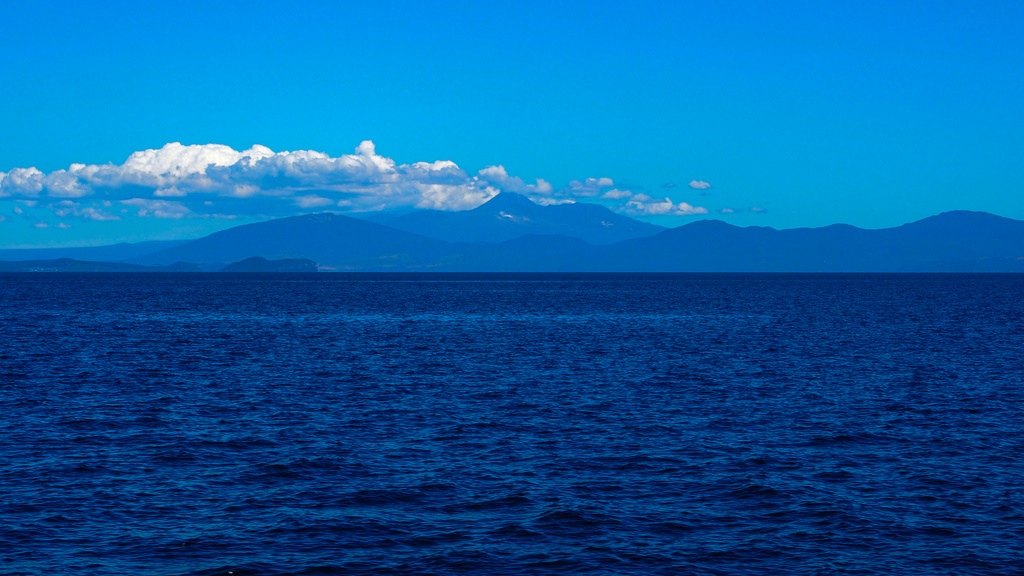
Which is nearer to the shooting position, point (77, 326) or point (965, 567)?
point (965, 567)

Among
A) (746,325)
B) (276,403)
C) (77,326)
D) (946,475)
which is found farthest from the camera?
(746,325)

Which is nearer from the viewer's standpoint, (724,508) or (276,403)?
(724,508)

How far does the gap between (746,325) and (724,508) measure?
8051cm

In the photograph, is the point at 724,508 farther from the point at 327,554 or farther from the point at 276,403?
the point at 276,403

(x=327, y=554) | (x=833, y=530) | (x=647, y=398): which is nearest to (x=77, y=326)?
(x=647, y=398)

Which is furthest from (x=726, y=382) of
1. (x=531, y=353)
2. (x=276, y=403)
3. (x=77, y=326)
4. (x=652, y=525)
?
(x=77, y=326)

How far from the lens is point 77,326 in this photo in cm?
9738

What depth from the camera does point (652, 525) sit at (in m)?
25.5

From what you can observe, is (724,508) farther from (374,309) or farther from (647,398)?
(374,309)

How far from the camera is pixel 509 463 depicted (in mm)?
32406

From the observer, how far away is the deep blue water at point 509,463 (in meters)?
23.3

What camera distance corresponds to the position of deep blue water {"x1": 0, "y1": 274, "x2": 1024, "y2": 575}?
2331cm

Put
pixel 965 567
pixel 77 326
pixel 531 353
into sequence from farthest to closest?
pixel 77 326
pixel 531 353
pixel 965 567

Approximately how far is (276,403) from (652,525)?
25.5 m
